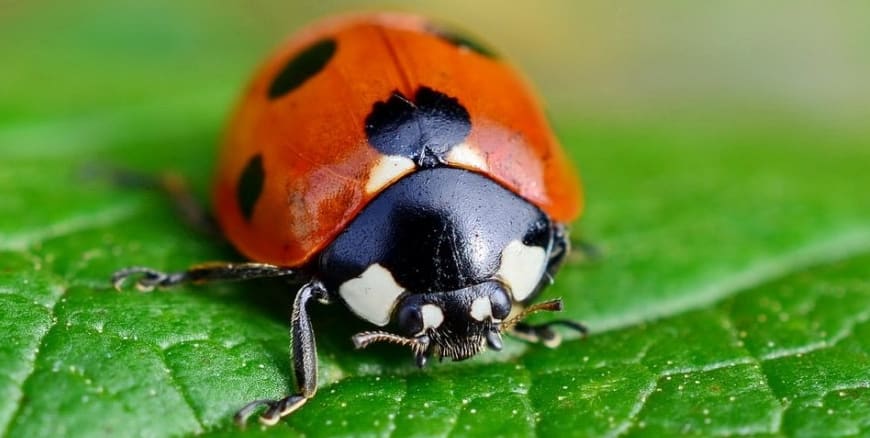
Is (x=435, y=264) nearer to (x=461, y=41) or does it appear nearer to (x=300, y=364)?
(x=300, y=364)

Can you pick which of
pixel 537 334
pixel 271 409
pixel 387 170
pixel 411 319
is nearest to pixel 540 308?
pixel 537 334

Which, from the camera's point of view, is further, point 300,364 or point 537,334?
point 537,334

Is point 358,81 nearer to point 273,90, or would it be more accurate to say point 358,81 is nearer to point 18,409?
point 273,90

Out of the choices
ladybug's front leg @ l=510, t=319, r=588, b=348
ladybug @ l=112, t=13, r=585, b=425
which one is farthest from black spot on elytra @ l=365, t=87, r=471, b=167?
ladybug's front leg @ l=510, t=319, r=588, b=348

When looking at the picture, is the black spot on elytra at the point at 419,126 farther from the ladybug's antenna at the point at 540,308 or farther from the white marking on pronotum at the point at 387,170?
the ladybug's antenna at the point at 540,308

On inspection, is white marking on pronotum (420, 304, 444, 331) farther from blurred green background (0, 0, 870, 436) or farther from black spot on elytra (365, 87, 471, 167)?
black spot on elytra (365, 87, 471, 167)

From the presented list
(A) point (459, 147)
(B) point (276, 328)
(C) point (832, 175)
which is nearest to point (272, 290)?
(B) point (276, 328)
